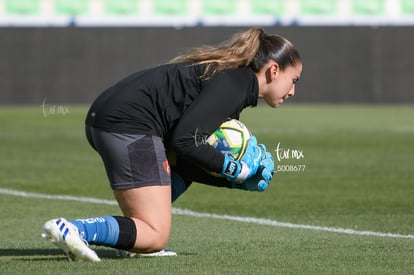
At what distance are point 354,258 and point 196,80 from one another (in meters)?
1.48

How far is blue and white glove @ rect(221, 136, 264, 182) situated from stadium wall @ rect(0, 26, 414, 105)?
22121 mm

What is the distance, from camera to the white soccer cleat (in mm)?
6539

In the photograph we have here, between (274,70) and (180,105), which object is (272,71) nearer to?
(274,70)

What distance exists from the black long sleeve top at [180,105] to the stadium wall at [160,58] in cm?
2230

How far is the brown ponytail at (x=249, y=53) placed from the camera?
6.92 meters

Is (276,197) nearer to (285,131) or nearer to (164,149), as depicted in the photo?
(164,149)

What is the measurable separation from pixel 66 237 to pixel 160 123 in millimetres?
940

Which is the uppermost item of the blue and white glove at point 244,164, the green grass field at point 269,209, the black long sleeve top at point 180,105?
the black long sleeve top at point 180,105

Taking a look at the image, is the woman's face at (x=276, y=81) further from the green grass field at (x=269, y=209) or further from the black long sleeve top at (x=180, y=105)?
the green grass field at (x=269, y=209)

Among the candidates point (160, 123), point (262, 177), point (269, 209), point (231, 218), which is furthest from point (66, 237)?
point (269, 209)

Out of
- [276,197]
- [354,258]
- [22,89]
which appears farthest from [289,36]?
[354,258]

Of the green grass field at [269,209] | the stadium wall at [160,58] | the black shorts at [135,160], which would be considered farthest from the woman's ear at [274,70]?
the stadium wall at [160,58]

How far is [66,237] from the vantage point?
657 cm

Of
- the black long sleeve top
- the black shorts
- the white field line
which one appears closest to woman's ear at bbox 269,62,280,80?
the black long sleeve top
